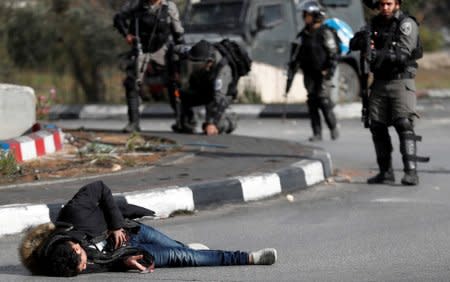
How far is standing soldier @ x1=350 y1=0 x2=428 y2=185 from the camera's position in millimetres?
10398

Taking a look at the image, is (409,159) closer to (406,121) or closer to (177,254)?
(406,121)

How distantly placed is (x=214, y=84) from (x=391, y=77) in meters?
3.83

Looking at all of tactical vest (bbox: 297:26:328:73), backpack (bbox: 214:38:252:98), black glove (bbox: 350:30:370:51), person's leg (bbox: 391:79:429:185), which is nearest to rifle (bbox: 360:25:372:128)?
black glove (bbox: 350:30:370:51)

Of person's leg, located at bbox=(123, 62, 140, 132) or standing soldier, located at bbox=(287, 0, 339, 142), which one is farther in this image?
standing soldier, located at bbox=(287, 0, 339, 142)

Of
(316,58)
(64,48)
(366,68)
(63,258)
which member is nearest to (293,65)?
A: (316,58)

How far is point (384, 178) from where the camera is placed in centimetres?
1095

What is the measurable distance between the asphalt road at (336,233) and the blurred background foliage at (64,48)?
11.1m

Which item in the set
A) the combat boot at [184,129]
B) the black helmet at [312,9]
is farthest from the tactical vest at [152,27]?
the black helmet at [312,9]

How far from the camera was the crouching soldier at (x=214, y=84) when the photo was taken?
1405cm

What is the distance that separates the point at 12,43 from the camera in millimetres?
25047

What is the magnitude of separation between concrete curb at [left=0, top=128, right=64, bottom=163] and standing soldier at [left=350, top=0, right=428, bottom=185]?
2976 millimetres

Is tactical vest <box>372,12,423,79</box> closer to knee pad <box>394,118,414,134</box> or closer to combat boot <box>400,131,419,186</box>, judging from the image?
knee pad <box>394,118,414,134</box>

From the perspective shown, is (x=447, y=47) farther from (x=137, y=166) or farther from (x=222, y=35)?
(x=137, y=166)

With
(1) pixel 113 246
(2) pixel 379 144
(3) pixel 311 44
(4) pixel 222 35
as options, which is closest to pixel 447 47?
(4) pixel 222 35
